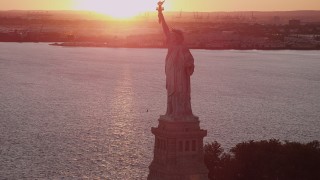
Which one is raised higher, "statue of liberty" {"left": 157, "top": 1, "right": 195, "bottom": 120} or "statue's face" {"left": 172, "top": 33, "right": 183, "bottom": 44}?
"statue's face" {"left": 172, "top": 33, "right": 183, "bottom": 44}

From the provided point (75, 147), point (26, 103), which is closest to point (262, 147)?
point (75, 147)

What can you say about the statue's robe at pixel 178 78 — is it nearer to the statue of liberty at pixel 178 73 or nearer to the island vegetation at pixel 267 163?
the statue of liberty at pixel 178 73

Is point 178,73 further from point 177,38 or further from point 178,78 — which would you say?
point 177,38

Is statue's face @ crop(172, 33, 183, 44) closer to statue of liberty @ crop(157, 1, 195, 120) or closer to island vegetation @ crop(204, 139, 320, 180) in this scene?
statue of liberty @ crop(157, 1, 195, 120)

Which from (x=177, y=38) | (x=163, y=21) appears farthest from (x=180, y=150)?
(x=163, y=21)

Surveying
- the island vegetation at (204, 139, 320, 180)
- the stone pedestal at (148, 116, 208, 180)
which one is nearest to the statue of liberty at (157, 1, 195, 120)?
the stone pedestal at (148, 116, 208, 180)

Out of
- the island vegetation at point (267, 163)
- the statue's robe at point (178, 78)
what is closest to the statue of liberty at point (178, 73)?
the statue's robe at point (178, 78)
